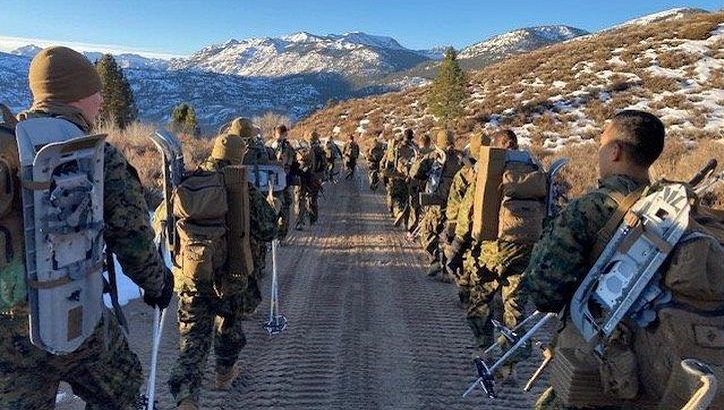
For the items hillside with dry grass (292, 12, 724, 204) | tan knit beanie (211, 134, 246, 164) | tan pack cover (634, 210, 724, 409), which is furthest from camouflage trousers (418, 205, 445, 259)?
hillside with dry grass (292, 12, 724, 204)

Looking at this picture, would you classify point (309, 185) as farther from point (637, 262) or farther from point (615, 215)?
point (637, 262)

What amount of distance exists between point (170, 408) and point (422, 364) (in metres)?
2.37

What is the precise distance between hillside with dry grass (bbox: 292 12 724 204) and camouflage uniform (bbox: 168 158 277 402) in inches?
521

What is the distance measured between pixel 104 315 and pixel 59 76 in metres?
1.06

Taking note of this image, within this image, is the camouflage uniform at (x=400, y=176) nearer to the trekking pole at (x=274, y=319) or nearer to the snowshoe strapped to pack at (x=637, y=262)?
the trekking pole at (x=274, y=319)

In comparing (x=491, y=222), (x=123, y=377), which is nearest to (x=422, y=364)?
(x=491, y=222)

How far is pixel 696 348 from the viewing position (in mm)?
2160

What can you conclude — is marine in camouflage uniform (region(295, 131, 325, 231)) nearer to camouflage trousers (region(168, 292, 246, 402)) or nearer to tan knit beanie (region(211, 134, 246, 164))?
tan knit beanie (region(211, 134, 246, 164))

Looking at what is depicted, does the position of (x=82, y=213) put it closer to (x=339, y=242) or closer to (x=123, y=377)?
(x=123, y=377)

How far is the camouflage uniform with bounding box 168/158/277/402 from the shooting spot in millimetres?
4301

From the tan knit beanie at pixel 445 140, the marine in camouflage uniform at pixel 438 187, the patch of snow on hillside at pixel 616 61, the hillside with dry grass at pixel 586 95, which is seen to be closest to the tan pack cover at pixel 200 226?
the marine in camouflage uniform at pixel 438 187

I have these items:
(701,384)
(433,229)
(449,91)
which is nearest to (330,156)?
(433,229)

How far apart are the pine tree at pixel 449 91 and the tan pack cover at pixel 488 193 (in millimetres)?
37237

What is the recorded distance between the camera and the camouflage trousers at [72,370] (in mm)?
2406
